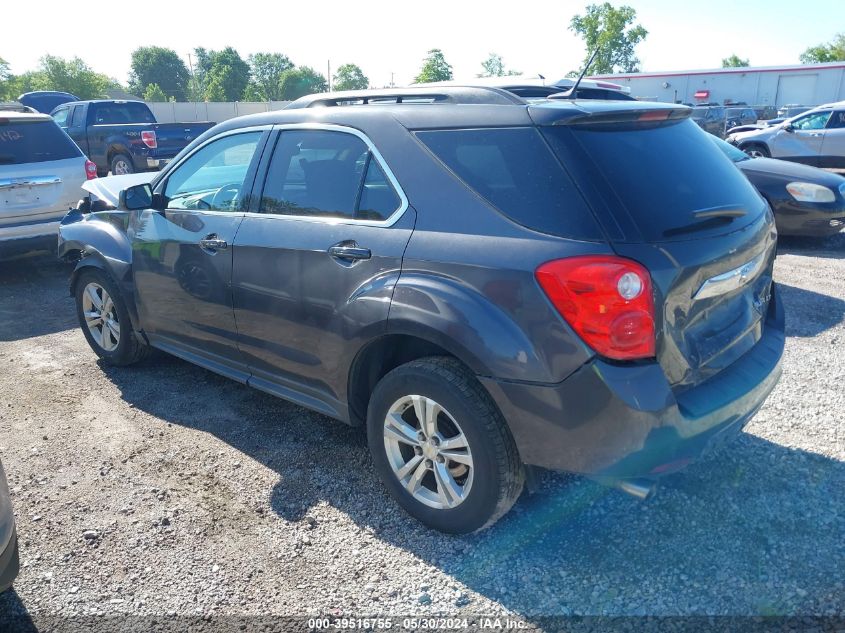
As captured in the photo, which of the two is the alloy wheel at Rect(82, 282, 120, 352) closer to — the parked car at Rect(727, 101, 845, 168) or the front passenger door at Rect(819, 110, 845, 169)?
the parked car at Rect(727, 101, 845, 168)

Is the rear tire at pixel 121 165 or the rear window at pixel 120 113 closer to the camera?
the rear tire at pixel 121 165

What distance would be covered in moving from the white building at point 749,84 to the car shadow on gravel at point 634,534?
123 feet

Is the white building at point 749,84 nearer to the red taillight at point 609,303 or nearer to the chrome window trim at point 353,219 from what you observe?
the chrome window trim at point 353,219

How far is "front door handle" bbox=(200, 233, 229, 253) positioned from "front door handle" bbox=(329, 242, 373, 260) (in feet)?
2.93

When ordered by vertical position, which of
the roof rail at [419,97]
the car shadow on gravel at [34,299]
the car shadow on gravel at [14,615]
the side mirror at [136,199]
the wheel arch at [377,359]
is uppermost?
the roof rail at [419,97]

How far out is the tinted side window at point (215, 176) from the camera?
376 centimetres

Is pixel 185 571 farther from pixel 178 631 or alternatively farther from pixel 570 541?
pixel 570 541

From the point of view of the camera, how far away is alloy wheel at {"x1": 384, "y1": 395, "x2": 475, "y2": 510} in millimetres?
2779

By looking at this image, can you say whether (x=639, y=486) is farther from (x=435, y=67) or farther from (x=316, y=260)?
(x=435, y=67)

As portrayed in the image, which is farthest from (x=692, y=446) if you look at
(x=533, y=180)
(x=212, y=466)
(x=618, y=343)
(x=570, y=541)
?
(x=212, y=466)

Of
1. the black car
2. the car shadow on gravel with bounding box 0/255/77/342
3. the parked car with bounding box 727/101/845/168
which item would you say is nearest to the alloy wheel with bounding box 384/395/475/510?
the car shadow on gravel with bounding box 0/255/77/342

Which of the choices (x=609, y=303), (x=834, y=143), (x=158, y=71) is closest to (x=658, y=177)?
(x=609, y=303)

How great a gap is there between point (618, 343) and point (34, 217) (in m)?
7.21

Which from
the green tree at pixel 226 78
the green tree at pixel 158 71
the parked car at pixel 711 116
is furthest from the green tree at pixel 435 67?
the green tree at pixel 158 71
